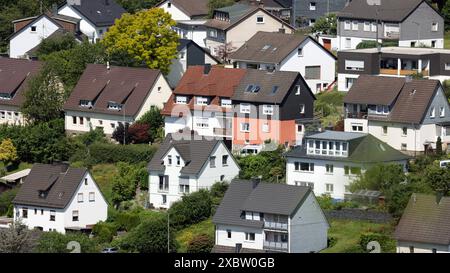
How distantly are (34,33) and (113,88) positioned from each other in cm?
869

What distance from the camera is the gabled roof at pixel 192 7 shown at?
47.7 meters

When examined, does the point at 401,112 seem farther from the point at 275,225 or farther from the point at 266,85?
the point at 275,225

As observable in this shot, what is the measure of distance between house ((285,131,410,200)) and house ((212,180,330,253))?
5.64 feet

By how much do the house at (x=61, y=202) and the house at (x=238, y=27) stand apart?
12.7m

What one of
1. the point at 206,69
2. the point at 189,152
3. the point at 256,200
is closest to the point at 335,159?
the point at 256,200

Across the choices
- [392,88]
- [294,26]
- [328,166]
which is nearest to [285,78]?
[392,88]

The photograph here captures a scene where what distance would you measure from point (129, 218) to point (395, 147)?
704cm

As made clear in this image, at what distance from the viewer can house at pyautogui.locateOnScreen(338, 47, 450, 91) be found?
34.5 m

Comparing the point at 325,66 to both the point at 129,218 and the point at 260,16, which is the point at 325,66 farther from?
the point at 129,218

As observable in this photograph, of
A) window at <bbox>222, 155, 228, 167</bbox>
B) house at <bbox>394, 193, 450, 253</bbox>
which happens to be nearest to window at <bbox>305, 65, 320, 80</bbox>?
window at <bbox>222, 155, 228, 167</bbox>

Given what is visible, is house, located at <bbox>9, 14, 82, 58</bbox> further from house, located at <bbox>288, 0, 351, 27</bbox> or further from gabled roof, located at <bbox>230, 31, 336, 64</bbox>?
house, located at <bbox>288, 0, 351, 27</bbox>

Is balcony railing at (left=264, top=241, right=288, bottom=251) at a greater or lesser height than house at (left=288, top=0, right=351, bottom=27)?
lesser

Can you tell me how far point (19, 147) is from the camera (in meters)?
34.6

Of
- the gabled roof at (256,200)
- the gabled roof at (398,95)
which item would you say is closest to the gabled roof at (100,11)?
the gabled roof at (398,95)
